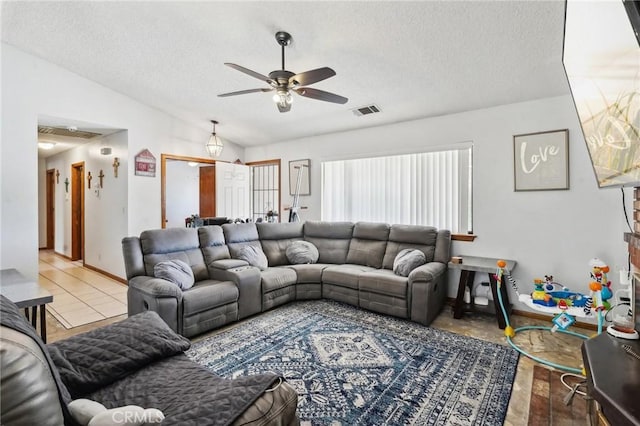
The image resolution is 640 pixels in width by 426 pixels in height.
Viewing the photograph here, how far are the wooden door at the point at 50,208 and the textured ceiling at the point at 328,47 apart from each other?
5.19 metres

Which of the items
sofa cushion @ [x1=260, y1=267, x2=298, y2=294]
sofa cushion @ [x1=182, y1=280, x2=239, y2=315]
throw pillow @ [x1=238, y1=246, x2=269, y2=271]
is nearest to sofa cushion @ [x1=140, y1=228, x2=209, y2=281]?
sofa cushion @ [x1=182, y1=280, x2=239, y2=315]

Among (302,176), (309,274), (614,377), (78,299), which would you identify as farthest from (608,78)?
(78,299)

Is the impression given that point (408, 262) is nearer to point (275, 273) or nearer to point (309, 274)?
point (309, 274)

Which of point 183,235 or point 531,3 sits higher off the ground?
point 531,3

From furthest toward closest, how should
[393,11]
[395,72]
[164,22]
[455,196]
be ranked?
[455,196] → [395,72] → [164,22] → [393,11]

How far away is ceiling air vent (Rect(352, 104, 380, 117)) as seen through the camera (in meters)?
3.92

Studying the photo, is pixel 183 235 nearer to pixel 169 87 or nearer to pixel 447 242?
pixel 169 87

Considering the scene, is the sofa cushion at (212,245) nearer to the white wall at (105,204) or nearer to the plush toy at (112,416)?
the white wall at (105,204)

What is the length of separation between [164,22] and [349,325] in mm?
3448

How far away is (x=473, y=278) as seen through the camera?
11.8 ft

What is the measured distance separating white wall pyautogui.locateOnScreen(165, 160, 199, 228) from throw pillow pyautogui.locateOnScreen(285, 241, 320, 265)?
4.09m

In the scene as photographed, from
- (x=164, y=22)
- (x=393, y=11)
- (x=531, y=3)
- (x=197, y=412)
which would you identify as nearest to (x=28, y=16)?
(x=164, y=22)

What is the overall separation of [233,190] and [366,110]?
10.5 ft

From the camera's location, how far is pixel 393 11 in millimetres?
2266
